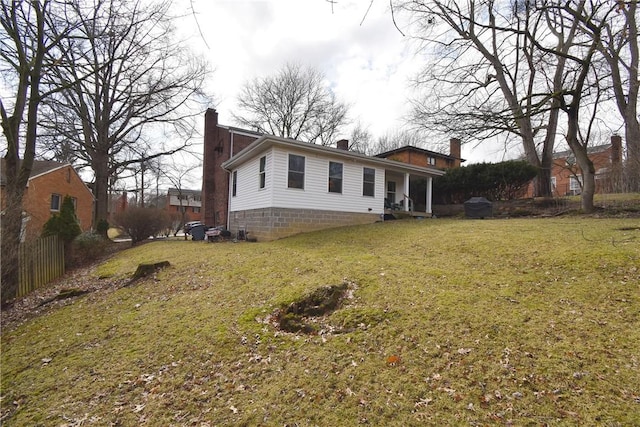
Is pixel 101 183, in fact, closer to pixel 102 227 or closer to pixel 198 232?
pixel 102 227

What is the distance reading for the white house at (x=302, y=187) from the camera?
Answer: 12.2m

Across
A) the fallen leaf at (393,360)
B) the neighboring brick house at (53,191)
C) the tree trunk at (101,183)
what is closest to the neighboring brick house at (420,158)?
the fallen leaf at (393,360)

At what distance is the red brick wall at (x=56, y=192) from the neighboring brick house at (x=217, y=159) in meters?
7.98

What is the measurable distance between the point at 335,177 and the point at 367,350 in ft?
34.7

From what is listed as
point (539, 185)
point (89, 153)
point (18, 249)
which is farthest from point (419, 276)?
point (89, 153)

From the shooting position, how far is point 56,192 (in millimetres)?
22344

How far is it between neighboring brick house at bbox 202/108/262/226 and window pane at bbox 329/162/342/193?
7.46m

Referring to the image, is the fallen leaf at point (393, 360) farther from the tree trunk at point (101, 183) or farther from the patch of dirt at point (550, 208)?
the tree trunk at point (101, 183)

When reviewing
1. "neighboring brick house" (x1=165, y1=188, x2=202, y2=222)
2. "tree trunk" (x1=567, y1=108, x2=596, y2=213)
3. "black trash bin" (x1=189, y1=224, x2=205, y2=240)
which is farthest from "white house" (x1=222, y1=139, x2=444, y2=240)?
"neighboring brick house" (x1=165, y1=188, x2=202, y2=222)

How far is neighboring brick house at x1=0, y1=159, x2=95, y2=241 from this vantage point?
65.5 feet

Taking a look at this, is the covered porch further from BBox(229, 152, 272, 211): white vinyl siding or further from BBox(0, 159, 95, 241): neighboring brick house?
BBox(0, 159, 95, 241): neighboring brick house

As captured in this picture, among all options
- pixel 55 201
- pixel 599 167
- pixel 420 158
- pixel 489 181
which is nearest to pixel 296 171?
pixel 489 181

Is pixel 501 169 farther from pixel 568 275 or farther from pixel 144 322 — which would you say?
pixel 144 322

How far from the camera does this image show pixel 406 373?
10.1ft
